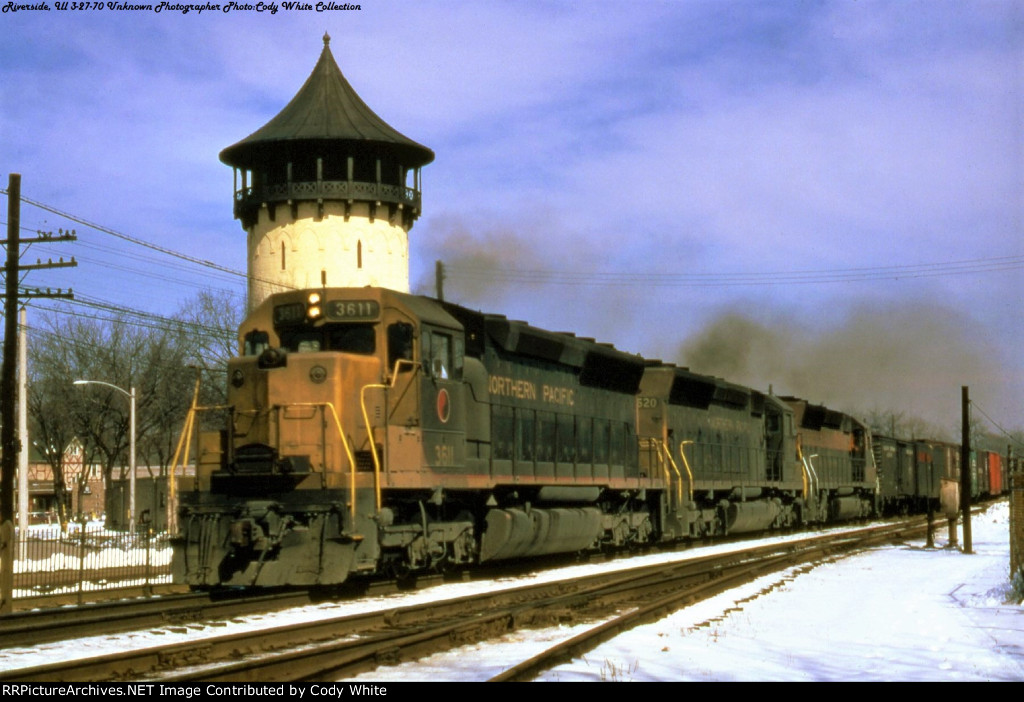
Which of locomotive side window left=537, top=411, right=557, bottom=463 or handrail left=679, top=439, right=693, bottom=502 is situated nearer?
locomotive side window left=537, top=411, right=557, bottom=463

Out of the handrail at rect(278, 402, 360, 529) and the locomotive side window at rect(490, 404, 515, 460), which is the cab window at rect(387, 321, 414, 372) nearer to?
the handrail at rect(278, 402, 360, 529)

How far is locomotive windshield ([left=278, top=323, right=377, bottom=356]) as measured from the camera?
54.2 ft

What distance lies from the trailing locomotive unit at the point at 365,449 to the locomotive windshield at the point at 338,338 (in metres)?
0.02

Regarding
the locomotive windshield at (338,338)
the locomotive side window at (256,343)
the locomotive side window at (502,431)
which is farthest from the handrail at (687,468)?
the locomotive side window at (256,343)

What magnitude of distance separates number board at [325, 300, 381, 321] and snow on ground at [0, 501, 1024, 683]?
3.87 m

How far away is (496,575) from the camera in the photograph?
20.5 meters

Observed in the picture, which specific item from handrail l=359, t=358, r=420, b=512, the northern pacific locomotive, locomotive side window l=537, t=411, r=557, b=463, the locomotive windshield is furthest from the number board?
locomotive side window l=537, t=411, r=557, b=463

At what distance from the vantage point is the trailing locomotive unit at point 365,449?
15000 millimetres

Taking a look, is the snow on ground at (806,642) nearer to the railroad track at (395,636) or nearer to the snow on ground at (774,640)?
the snow on ground at (774,640)

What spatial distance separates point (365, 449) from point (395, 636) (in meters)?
4.69

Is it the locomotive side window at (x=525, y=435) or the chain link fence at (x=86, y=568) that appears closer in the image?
the locomotive side window at (x=525, y=435)

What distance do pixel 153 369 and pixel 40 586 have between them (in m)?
40.9

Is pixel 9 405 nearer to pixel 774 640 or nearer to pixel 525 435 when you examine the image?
pixel 525 435

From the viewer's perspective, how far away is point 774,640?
12211mm
